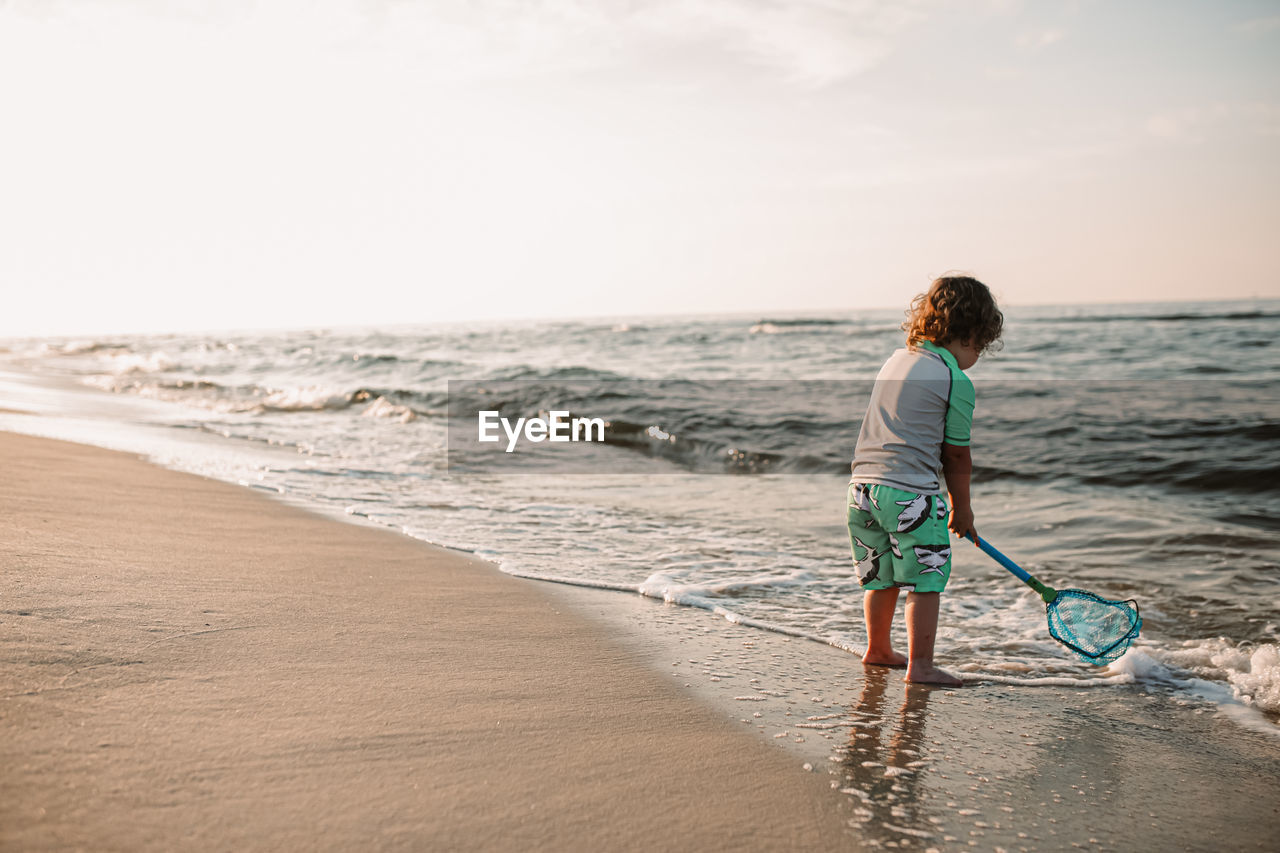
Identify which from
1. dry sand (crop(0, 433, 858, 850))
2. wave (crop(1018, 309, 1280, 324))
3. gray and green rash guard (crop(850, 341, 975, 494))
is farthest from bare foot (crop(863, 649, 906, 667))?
wave (crop(1018, 309, 1280, 324))

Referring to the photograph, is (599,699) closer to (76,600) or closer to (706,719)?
(706,719)

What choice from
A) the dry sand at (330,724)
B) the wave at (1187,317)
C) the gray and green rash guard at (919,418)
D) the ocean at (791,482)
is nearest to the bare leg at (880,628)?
the ocean at (791,482)

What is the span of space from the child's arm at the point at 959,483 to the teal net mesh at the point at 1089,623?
55 cm

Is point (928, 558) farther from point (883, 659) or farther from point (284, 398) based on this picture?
point (284, 398)

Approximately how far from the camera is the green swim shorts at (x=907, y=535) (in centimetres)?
325

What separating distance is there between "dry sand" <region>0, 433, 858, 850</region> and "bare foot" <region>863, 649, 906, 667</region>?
93 cm

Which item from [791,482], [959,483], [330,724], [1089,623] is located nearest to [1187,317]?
[791,482]

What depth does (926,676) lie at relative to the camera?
3236 mm

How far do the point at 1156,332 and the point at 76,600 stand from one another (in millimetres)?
30992

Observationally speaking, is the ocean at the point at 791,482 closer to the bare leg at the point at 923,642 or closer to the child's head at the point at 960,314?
the bare leg at the point at 923,642

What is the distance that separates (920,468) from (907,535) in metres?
0.26

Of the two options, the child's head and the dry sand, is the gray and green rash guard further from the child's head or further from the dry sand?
the dry sand

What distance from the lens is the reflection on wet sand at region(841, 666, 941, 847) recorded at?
2.11 metres

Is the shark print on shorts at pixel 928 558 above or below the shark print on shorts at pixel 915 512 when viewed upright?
below
